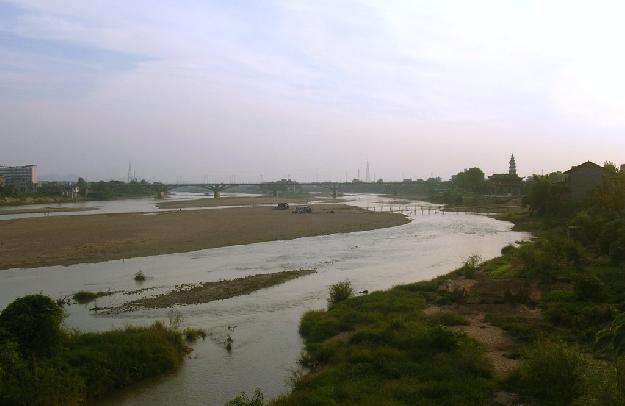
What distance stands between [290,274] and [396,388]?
54.6 ft

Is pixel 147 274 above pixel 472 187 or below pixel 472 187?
below

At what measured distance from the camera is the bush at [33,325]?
12297 millimetres

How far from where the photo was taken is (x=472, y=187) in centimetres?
11756

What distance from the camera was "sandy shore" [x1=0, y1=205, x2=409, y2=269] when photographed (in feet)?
114

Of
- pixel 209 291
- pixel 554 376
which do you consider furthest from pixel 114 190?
pixel 554 376

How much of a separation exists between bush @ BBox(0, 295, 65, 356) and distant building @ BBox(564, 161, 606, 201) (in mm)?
49906

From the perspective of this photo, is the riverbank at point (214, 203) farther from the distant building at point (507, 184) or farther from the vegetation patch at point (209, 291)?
the vegetation patch at point (209, 291)

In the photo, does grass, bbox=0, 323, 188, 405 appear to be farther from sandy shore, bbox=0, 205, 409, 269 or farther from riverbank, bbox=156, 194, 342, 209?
riverbank, bbox=156, 194, 342, 209

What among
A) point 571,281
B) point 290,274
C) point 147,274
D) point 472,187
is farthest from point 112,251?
point 472,187

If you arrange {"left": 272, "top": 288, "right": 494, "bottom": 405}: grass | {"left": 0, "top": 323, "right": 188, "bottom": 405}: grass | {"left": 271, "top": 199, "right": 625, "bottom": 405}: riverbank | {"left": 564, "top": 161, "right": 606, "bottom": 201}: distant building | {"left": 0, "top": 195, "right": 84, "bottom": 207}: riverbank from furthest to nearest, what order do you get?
1. {"left": 0, "top": 195, "right": 84, "bottom": 207}: riverbank
2. {"left": 564, "top": 161, "right": 606, "bottom": 201}: distant building
3. {"left": 272, "top": 288, "right": 494, "bottom": 405}: grass
4. {"left": 271, "top": 199, "right": 625, "bottom": 405}: riverbank
5. {"left": 0, "top": 323, "right": 188, "bottom": 405}: grass

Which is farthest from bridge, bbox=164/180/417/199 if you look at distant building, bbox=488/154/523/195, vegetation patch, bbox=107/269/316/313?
vegetation patch, bbox=107/269/316/313

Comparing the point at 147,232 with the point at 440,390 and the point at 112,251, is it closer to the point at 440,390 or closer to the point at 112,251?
the point at 112,251

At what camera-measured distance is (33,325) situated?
12.6 m

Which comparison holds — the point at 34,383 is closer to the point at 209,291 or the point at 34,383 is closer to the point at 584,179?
the point at 209,291
